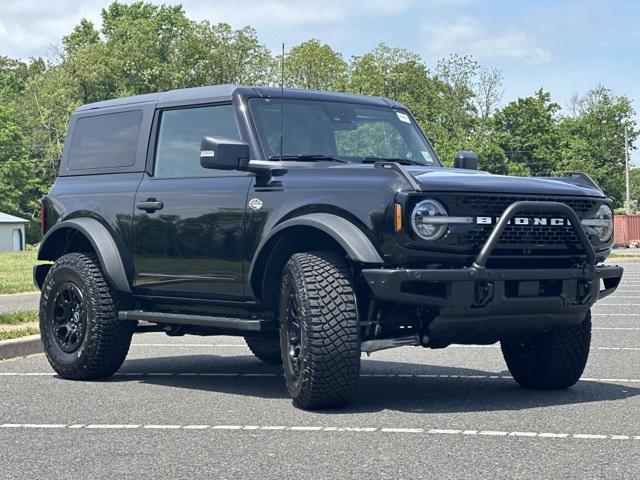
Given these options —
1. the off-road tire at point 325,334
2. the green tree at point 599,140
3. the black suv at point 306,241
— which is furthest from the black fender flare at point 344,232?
the green tree at point 599,140

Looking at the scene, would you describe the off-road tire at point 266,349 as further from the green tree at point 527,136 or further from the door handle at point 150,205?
the green tree at point 527,136

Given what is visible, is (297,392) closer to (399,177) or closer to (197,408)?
(197,408)

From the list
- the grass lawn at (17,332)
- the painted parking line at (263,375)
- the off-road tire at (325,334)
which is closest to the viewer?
the off-road tire at (325,334)

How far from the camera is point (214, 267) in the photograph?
8.55m

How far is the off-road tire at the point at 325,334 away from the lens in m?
7.38

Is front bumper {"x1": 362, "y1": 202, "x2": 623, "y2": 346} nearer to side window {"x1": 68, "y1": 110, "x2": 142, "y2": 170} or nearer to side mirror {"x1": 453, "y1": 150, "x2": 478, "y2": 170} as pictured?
side mirror {"x1": 453, "y1": 150, "x2": 478, "y2": 170}

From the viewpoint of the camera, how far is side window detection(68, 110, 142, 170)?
32.0 feet

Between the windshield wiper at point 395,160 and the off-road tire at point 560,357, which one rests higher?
the windshield wiper at point 395,160

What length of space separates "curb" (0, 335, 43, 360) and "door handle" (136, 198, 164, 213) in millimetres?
2854

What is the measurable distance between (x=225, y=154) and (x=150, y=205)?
122 centimetres

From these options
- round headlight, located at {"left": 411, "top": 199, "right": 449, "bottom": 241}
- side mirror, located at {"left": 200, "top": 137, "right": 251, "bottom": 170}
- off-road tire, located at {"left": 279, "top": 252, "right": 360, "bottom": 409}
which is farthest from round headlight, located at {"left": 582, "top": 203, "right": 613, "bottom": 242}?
side mirror, located at {"left": 200, "top": 137, "right": 251, "bottom": 170}

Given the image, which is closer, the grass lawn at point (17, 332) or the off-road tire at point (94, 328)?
the off-road tire at point (94, 328)

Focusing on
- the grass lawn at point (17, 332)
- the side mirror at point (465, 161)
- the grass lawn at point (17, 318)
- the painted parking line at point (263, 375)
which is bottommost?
the grass lawn at point (17, 318)

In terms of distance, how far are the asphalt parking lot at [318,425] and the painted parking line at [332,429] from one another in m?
0.01
